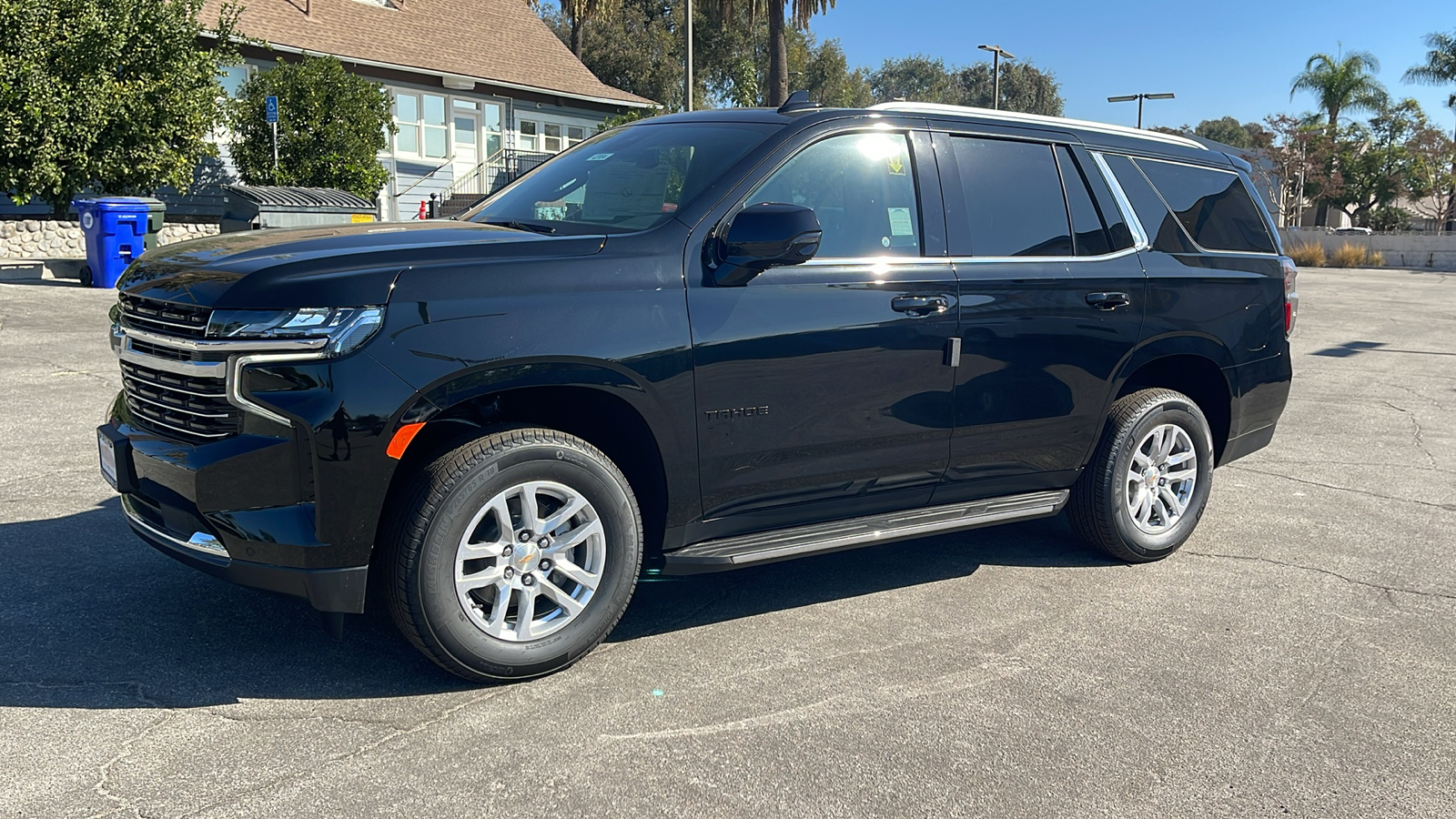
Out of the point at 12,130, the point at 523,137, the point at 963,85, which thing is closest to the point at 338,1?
the point at 523,137

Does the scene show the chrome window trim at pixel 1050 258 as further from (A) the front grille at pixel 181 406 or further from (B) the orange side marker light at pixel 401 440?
(A) the front grille at pixel 181 406

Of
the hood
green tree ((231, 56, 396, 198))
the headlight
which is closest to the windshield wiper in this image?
the hood

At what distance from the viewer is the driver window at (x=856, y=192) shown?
4344 mm

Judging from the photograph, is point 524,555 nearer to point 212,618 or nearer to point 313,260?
point 313,260

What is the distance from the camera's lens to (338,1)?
28.4 metres

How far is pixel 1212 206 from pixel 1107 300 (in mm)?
1078

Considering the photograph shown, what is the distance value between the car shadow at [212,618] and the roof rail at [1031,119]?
1946mm

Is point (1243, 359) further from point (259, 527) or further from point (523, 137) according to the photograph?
point (523, 137)

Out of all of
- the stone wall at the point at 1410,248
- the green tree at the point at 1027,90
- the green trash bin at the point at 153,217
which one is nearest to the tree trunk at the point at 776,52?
the green trash bin at the point at 153,217

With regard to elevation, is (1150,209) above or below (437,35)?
below

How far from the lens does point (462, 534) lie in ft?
11.8

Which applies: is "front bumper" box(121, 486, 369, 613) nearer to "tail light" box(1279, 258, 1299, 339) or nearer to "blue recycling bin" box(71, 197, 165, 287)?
"tail light" box(1279, 258, 1299, 339)

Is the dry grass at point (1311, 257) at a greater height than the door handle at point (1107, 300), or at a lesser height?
greater

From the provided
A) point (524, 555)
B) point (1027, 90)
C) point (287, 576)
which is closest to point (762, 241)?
point (524, 555)
